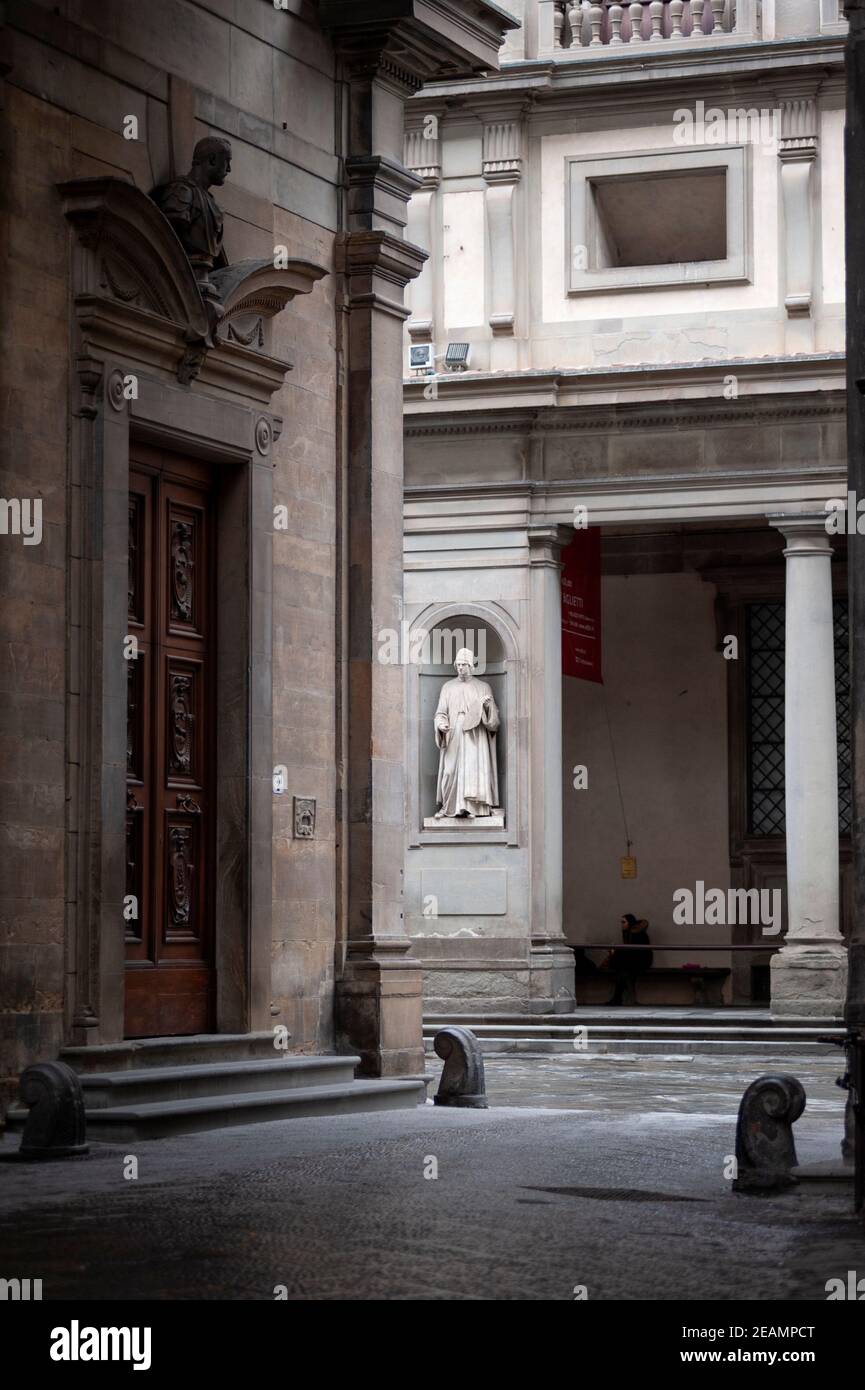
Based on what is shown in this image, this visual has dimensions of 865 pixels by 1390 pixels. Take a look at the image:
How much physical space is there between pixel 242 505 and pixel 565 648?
13496 mm

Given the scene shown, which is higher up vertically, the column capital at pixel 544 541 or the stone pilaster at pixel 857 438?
the column capital at pixel 544 541

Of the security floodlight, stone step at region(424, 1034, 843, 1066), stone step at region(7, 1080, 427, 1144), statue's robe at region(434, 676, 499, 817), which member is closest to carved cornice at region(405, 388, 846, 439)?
the security floodlight

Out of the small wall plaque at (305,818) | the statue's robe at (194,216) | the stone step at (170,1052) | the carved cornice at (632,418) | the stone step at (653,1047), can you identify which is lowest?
the stone step at (653,1047)

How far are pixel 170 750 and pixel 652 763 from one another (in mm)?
18526

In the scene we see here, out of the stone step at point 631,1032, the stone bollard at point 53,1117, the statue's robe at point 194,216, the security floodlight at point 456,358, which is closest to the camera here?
the stone bollard at point 53,1117

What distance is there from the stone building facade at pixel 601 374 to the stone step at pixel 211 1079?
11989 millimetres

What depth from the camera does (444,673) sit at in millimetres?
27406

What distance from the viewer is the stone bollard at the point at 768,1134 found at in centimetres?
998

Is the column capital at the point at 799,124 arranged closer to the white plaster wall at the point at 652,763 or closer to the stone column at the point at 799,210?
the stone column at the point at 799,210

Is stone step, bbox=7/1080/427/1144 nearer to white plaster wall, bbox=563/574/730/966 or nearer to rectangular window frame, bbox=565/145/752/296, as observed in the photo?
rectangular window frame, bbox=565/145/752/296

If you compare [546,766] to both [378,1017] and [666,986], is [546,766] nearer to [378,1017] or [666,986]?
[666,986]

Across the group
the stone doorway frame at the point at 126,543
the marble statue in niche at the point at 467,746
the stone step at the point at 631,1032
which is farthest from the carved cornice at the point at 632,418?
the stone doorway frame at the point at 126,543

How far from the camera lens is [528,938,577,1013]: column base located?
26.4 m

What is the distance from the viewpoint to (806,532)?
86.3 feet
